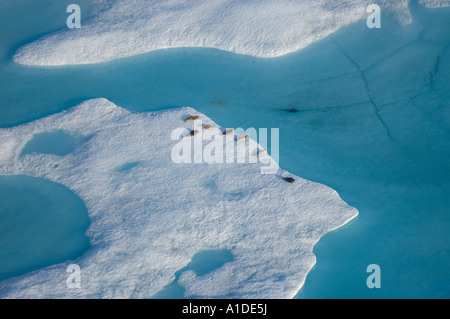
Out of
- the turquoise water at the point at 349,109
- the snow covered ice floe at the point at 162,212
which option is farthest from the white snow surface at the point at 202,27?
the snow covered ice floe at the point at 162,212

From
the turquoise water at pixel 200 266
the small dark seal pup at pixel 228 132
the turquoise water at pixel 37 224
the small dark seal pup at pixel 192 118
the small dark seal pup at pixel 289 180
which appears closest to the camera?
the turquoise water at pixel 200 266

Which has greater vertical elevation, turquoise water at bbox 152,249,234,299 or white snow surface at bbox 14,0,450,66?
white snow surface at bbox 14,0,450,66

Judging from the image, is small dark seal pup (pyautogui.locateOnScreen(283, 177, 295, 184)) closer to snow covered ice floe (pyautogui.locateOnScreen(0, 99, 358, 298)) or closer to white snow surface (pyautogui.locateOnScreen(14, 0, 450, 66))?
snow covered ice floe (pyautogui.locateOnScreen(0, 99, 358, 298))

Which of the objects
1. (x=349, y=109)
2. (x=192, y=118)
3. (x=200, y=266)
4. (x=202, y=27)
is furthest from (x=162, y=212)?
(x=202, y=27)

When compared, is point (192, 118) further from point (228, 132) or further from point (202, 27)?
point (202, 27)

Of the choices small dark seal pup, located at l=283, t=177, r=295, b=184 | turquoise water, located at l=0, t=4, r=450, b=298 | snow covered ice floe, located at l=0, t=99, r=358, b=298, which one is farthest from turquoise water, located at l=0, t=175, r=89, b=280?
small dark seal pup, located at l=283, t=177, r=295, b=184

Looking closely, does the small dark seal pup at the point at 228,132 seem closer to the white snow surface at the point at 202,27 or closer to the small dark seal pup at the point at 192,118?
the small dark seal pup at the point at 192,118

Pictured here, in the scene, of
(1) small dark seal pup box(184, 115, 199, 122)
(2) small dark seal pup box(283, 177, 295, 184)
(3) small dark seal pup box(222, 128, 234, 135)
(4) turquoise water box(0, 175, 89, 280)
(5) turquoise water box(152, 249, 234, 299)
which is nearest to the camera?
(5) turquoise water box(152, 249, 234, 299)
